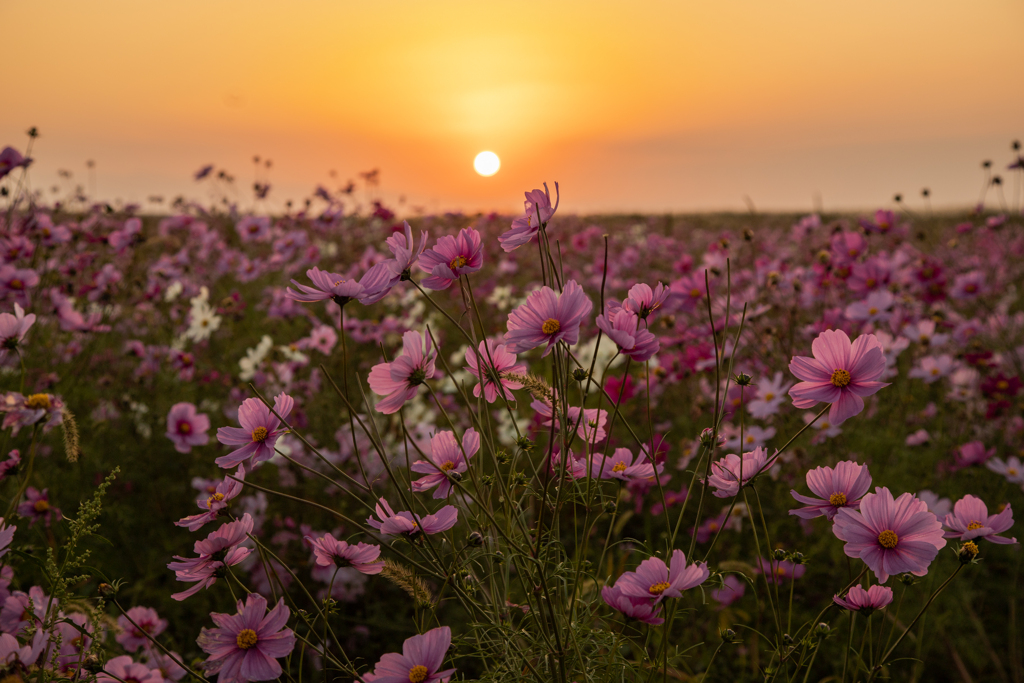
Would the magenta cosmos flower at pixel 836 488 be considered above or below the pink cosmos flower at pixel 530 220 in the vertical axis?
below

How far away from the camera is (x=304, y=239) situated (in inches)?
175

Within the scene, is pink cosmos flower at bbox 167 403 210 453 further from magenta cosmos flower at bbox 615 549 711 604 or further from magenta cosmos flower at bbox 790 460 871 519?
magenta cosmos flower at bbox 790 460 871 519

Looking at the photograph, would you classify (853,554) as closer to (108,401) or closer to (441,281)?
(441,281)

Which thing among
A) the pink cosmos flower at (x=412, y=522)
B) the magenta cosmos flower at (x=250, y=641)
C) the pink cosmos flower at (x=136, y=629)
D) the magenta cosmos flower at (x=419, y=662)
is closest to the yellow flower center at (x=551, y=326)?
the pink cosmos flower at (x=412, y=522)

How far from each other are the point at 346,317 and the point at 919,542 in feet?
9.31

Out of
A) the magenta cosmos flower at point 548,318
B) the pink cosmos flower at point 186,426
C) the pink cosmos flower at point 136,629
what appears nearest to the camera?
the magenta cosmos flower at point 548,318

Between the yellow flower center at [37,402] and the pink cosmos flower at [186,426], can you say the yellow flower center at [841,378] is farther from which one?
the pink cosmos flower at [186,426]

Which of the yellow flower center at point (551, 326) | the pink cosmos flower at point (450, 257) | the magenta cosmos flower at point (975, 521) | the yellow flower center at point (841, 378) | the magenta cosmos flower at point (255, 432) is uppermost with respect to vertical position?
the pink cosmos flower at point (450, 257)

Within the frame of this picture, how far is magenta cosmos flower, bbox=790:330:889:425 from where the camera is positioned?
2.79ft

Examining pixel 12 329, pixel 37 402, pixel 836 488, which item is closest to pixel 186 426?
pixel 12 329

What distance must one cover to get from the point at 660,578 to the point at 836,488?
29 cm

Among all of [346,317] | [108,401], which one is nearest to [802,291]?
[346,317]

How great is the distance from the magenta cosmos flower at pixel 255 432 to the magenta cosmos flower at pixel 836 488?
74 cm

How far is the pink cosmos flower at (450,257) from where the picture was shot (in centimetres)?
92
